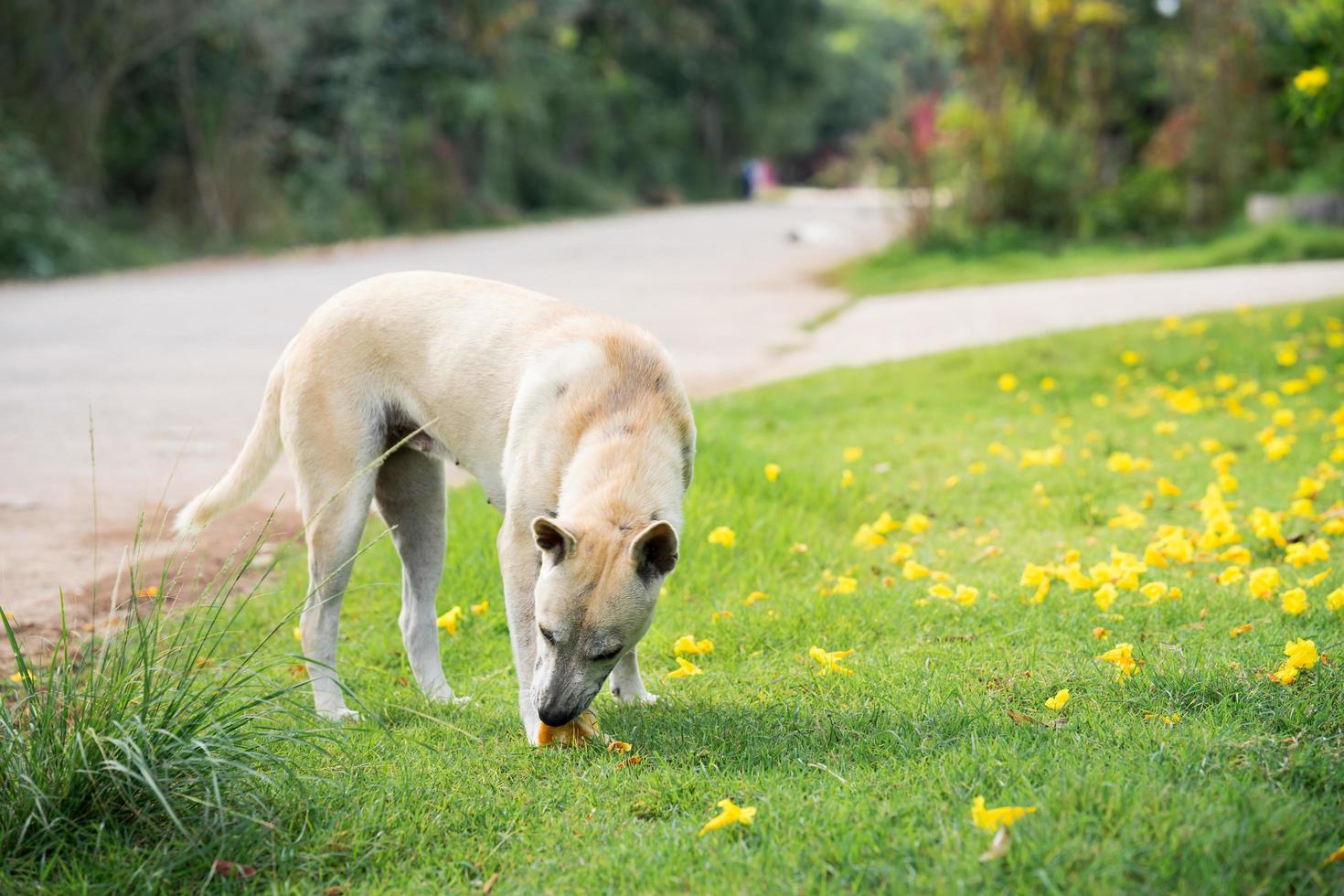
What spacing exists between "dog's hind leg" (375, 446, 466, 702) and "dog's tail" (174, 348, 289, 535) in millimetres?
439

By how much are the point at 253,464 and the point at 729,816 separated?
2.58 metres

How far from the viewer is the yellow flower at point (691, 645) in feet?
15.7

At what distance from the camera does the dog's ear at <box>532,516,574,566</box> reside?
11.6ft

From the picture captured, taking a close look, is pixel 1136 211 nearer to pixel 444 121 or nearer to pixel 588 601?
pixel 444 121

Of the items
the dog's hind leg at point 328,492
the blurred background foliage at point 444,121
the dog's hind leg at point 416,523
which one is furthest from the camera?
the blurred background foliage at point 444,121

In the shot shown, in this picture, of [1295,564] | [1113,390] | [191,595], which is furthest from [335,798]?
[1113,390]

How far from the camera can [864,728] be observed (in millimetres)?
3910

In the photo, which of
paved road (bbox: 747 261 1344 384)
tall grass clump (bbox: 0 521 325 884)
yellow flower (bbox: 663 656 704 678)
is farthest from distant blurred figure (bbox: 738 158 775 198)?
tall grass clump (bbox: 0 521 325 884)

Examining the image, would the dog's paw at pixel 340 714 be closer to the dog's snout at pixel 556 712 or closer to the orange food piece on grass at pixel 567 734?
the orange food piece on grass at pixel 567 734

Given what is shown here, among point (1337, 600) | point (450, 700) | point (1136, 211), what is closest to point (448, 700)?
point (450, 700)

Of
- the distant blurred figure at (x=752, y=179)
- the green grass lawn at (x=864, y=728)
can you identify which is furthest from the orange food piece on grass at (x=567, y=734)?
the distant blurred figure at (x=752, y=179)

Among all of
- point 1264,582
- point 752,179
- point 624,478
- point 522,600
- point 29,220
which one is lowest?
point 752,179

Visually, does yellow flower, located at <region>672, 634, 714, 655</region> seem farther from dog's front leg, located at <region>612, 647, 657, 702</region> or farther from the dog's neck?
the dog's neck

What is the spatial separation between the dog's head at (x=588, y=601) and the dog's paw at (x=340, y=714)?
1.05 metres
